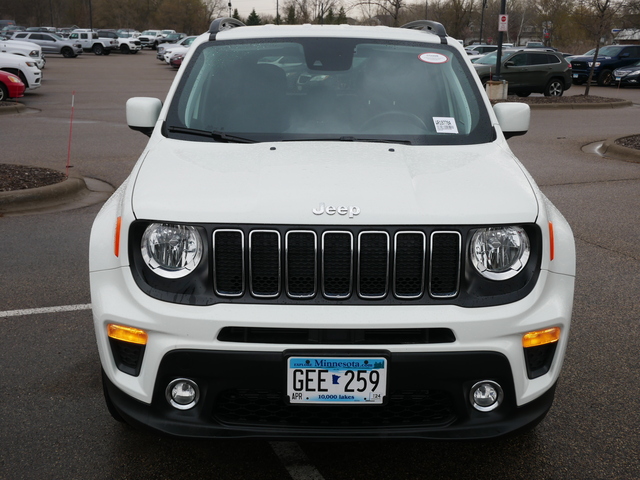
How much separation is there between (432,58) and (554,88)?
2322 cm

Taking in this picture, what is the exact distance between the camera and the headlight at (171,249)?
9.02 ft

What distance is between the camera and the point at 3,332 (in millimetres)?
4559

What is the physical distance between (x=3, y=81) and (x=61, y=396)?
18.2 m

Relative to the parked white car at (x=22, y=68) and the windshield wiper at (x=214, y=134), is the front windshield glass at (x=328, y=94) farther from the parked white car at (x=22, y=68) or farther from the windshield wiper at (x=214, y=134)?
the parked white car at (x=22, y=68)

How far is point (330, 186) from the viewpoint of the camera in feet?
9.40

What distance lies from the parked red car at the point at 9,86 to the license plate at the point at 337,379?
19.5m

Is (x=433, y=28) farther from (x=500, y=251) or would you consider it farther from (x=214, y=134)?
(x=500, y=251)

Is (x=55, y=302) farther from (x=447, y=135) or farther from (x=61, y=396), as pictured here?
(x=447, y=135)

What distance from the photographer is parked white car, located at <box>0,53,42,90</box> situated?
840 inches

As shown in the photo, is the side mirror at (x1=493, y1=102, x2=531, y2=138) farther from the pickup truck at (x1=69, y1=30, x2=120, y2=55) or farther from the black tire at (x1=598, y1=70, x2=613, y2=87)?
the pickup truck at (x1=69, y1=30, x2=120, y2=55)

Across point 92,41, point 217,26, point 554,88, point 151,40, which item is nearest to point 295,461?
point 217,26

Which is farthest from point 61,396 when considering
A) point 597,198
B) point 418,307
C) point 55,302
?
point 597,198

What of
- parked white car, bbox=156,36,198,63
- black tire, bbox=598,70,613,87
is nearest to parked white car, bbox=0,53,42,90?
parked white car, bbox=156,36,198,63

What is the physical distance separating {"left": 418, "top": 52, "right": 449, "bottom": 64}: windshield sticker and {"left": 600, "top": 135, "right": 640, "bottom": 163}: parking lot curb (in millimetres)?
9296
